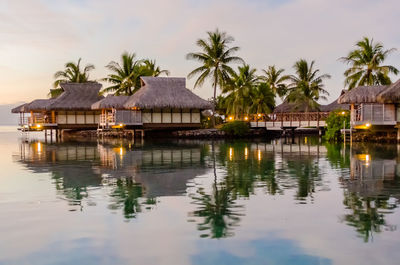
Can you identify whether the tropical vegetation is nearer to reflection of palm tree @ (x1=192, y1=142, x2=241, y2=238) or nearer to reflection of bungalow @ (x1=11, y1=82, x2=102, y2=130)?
reflection of bungalow @ (x1=11, y1=82, x2=102, y2=130)

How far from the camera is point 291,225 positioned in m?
7.86

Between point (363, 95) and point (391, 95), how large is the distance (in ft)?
6.72

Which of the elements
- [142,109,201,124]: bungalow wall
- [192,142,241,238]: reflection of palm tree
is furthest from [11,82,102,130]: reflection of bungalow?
[192,142,241,238]: reflection of palm tree

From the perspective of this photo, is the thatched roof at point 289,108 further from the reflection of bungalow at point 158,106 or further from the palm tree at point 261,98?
the reflection of bungalow at point 158,106

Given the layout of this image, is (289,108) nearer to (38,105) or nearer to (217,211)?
(38,105)

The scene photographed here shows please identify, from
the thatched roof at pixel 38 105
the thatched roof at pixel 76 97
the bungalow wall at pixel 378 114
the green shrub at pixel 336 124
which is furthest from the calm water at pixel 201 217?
the thatched roof at pixel 38 105

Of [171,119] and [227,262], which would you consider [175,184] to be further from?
[171,119]

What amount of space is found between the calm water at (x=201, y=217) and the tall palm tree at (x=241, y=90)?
30057 mm

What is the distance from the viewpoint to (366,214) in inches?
335

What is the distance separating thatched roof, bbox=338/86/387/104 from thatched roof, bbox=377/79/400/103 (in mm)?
812

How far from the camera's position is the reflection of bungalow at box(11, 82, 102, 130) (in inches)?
1788

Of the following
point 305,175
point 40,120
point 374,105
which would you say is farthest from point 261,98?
point 305,175

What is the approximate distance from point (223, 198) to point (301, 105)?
40.8m

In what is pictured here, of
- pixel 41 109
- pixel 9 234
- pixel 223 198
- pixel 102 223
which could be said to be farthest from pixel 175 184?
pixel 41 109
